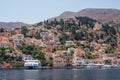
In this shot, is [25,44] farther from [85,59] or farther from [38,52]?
[85,59]

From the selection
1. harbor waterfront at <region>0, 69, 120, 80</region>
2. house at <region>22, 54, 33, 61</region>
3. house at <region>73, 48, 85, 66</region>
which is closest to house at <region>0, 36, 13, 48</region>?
house at <region>22, 54, 33, 61</region>

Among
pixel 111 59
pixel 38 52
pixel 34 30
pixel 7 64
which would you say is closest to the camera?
pixel 7 64

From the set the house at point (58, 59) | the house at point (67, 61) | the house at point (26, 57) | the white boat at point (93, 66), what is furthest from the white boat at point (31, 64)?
the white boat at point (93, 66)

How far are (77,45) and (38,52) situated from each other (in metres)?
24.4

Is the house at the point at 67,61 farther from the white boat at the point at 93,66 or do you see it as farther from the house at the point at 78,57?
the white boat at the point at 93,66

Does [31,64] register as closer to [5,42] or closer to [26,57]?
[26,57]

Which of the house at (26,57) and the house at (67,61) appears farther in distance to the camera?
the house at (67,61)

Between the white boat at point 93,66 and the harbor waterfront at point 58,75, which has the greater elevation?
the harbor waterfront at point 58,75

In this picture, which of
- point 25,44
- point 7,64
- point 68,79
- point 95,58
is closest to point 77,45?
point 95,58

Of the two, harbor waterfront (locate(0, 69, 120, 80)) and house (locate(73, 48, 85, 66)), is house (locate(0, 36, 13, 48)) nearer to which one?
house (locate(73, 48, 85, 66))

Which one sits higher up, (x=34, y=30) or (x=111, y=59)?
(x=34, y=30)

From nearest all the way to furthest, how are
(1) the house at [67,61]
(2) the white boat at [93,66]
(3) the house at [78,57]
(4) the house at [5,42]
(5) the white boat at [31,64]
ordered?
(5) the white boat at [31,64]
(2) the white boat at [93,66]
(1) the house at [67,61]
(4) the house at [5,42]
(3) the house at [78,57]

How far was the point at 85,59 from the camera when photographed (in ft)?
516

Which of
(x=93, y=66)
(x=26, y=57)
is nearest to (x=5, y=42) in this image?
(x=26, y=57)
